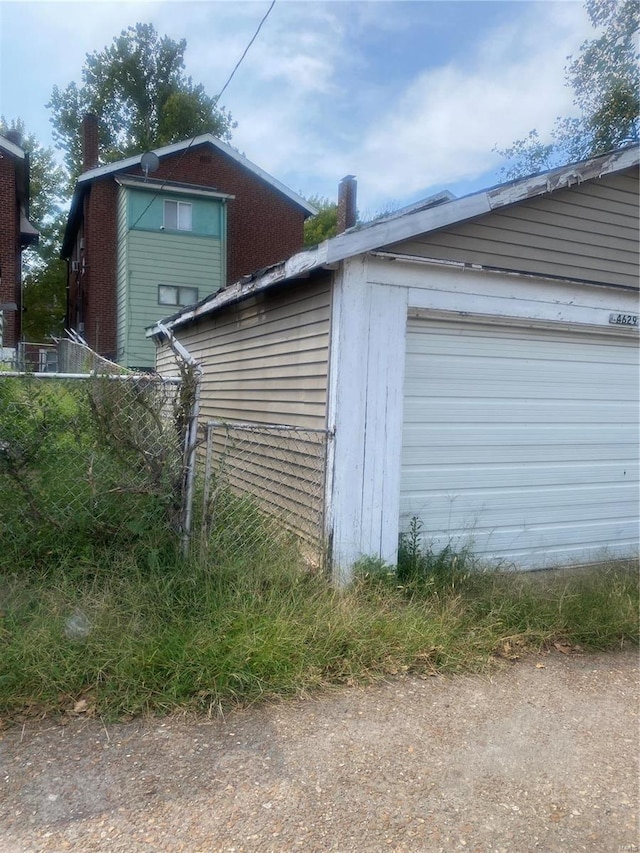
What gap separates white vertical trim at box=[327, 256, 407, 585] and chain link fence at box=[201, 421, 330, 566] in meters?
0.16

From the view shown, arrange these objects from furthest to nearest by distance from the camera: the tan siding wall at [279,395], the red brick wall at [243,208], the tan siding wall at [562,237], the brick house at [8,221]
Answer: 1. the red brick wall at [243,208]
2. the brick house at [8,221]
3. the tan siding wall at [562,237]
4. the tan siding wall at [279,395]

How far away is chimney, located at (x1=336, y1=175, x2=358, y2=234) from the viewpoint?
61.3ft

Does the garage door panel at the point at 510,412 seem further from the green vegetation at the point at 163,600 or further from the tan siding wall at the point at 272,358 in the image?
the green vegetation at the point at 163,600

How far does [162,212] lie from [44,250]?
20.6m

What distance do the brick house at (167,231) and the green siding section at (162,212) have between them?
0.03m

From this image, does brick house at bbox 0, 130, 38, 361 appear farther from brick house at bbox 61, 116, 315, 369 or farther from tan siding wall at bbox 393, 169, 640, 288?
tan siding wall at bbox 393, 169, 640, 288

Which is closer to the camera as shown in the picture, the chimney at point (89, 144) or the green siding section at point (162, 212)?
the green siding section at point (162, 212)

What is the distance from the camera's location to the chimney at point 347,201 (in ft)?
61.3

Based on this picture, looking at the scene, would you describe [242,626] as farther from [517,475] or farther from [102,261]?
[102,261]

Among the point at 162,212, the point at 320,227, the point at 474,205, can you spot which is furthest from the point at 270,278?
the point at 320,227

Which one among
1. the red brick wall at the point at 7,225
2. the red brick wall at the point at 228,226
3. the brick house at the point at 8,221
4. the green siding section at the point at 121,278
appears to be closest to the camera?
the brick house at the point at 8,221

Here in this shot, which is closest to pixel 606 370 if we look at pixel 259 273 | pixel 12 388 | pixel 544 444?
pixel 544 444

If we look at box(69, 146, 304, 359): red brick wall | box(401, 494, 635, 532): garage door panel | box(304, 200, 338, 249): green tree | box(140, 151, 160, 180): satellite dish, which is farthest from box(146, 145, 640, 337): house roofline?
box(304, 200, 338, 249): green tree

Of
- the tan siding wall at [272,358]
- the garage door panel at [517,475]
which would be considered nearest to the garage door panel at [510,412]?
the garage door panel at [517,475]
